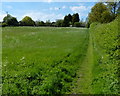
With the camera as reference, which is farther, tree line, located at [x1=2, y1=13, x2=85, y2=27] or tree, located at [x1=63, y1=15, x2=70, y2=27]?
tree, located at [x1=63, y1=15, x2=70, y2=27]

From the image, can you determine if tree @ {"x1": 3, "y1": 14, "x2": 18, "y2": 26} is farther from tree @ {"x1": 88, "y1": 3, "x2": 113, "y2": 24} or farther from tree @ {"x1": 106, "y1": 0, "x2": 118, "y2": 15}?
tree @ {"x1": 106, "y1": 0, "x2": 118, "y2": 15}

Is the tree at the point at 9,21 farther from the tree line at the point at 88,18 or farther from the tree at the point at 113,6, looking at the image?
the tree at the point at 113,6

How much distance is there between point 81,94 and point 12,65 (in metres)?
5.71

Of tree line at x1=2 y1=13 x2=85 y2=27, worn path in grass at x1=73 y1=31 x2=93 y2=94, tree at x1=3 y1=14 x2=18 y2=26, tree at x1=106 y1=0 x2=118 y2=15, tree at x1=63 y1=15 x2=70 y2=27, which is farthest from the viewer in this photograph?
tree at x1=63 y1=15 x2=70 y2=27

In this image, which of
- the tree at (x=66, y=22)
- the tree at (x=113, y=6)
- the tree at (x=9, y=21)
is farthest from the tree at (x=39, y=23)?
the tree at (x=113, y=6)

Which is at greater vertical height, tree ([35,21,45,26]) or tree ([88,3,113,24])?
tree ([88,3,113,24])

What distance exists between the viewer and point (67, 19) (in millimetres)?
117188

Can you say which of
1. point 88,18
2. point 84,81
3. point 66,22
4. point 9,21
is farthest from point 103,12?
point 9,21

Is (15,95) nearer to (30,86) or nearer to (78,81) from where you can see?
(30,86)

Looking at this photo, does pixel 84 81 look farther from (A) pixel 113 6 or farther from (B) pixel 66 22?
(B) pixel 66 22

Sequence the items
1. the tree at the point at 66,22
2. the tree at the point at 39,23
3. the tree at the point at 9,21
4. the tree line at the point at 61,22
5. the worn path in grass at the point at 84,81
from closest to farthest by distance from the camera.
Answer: the worn path in grass at the point at 84,81
the tree at the point at 9,21
the tree line at the point at 61,22
the tree at the point at 66,22
the tree at the point at 39,23

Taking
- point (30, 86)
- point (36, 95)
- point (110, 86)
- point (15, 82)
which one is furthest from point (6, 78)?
point (110, 86)

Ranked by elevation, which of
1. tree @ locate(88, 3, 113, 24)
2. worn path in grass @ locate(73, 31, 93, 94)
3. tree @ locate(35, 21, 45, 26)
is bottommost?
worn path in grass @ locate(73, 31, 93, 94)

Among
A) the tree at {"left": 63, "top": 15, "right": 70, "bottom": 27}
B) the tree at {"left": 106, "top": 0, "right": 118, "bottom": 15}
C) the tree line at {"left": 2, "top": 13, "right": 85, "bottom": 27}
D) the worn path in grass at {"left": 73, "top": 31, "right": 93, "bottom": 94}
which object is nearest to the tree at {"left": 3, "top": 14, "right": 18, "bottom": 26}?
the tree line at {"left": 2, "top": 13, "right": 85, "bottom": 27}
